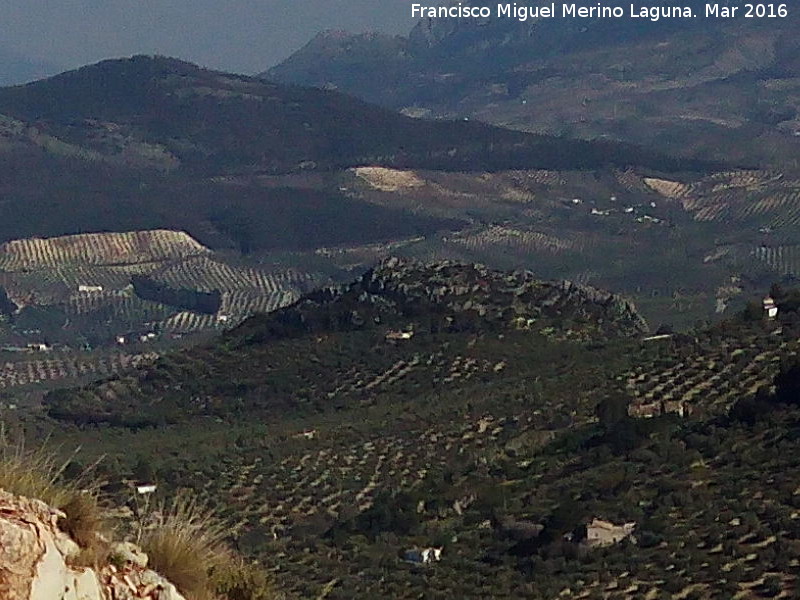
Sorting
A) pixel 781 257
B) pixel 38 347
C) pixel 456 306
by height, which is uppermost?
pixel 456 306

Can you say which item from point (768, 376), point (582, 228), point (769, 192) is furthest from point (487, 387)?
point (769, 192)

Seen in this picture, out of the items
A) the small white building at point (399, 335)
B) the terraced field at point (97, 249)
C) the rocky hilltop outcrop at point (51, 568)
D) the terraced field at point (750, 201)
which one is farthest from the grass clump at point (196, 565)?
the terraced field at point (750, 201)

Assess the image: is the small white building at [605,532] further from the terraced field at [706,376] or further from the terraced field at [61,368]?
the terraced field at [61,368]

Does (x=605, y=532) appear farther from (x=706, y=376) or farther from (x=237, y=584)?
(x=706, y=376)

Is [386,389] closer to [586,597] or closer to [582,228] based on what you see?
[586,597]

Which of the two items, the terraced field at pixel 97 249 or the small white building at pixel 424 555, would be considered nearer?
the small white building at pixel 424 555

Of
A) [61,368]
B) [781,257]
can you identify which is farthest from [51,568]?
[781,257]

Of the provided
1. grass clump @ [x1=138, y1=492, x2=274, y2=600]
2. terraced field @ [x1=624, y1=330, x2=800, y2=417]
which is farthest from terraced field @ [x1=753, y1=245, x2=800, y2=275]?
grass clump @ [x1=138, y1=492, x2=274, y2=600]
